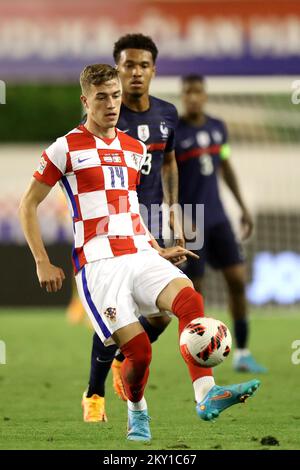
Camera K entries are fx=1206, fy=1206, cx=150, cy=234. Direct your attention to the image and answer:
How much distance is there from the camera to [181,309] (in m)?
5.50

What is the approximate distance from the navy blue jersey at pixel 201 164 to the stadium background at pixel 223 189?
51.8 inches

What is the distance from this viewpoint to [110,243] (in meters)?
5.82

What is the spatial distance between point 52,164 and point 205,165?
13.7ft

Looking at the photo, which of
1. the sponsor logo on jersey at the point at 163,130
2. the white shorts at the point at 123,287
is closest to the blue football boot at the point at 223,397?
the white shorts at the point at 123,287

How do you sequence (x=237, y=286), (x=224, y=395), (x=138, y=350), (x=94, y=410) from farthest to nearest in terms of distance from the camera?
(x=237, y=286), (x=94, y=410), (x=138, y=350), (x=224, y=395)

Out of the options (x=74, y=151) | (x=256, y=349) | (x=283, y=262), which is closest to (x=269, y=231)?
(x=283, y=262)

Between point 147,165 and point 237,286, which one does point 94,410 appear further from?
point 237,286

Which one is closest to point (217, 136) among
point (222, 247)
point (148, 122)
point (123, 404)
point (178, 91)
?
point (222, 247)

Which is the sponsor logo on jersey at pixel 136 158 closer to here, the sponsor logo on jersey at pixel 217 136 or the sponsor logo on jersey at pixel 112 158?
the sponsor logo on jersey at pixel 112 158

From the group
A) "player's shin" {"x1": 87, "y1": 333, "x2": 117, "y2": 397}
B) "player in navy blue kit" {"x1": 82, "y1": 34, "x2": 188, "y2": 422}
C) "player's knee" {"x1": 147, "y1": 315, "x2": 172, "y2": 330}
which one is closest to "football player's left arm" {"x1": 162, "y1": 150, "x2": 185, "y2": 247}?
"player in navy blue kit" {"x1": 82, "y1": 34, "x2": 188, "y2": 422}

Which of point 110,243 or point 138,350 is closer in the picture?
point 138,350

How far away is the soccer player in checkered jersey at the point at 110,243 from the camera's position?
5.63 m
